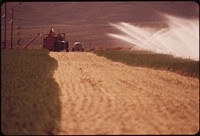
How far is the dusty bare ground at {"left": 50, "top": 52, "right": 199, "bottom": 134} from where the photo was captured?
31.6 feet

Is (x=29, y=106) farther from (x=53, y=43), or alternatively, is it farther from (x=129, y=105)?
(x=53, y=43)

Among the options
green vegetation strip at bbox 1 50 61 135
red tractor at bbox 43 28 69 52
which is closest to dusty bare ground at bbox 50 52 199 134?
green vegetation strip at bbox 1 50 61 135

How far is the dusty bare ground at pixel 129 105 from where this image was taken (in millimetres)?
9617

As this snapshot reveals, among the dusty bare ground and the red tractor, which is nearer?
the dusty bare ground

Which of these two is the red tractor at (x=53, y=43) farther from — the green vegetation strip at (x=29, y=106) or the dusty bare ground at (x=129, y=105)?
the green vegetation strip at (x=29, y=106)

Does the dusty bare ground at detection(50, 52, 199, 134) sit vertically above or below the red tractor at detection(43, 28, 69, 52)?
above

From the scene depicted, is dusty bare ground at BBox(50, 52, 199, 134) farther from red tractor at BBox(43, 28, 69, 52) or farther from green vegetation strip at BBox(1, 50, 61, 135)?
red tractor at BBox(43, 28, 69, 52)

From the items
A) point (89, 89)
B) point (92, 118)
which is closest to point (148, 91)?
point (89, 89)

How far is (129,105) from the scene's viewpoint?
12.2 meters

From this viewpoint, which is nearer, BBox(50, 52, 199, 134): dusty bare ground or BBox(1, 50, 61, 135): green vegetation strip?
BBox(1, 50, 61, 135): green vegetation strip

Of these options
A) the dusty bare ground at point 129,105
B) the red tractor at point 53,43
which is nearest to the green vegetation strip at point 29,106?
the dusty bare ground at point 129,105

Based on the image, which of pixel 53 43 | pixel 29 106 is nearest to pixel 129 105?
pixel 29 106

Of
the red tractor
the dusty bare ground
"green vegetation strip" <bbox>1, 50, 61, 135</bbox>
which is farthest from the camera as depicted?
the red tractor

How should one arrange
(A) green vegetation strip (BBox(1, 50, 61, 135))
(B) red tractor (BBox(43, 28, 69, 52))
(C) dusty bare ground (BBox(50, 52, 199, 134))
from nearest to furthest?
(A) green vegetation strip (BBox(1, 50, 61, 135)) < (C) dusty bare ground (BBox(50, 52, 199, 134)) < (B) red tractor (BBox(43, 28, 69, 52))
